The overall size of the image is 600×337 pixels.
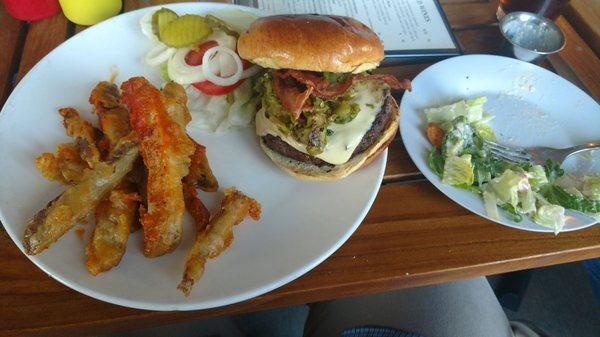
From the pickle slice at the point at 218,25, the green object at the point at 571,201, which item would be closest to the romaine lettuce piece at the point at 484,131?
the green object at the point at 571,201

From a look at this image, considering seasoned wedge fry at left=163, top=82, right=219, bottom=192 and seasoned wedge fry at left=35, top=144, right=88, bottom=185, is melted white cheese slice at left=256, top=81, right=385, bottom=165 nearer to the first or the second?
seasoned wedge fry at left=163, top=82, right=219, bottom=192

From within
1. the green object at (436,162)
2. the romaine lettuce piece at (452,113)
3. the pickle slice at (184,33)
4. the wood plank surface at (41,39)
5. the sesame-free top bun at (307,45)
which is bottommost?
the green object at (436,162)

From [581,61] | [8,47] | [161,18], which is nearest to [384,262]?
[161,18]

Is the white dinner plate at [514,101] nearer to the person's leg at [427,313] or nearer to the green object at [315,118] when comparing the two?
the green object at [315,118]

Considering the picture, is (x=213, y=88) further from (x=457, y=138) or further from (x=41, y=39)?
(x=457, y=138)

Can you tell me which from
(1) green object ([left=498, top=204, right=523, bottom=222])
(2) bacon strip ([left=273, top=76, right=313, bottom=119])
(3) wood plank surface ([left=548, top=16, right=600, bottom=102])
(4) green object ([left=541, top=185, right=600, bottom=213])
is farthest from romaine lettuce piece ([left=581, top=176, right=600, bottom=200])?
(2) bacon strip ([left=273, top=76, right=313, bottom=119])

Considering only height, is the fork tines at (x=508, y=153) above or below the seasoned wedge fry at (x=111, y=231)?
below

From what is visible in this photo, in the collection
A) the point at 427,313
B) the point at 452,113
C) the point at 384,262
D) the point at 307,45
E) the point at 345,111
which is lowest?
the point at 427,313
